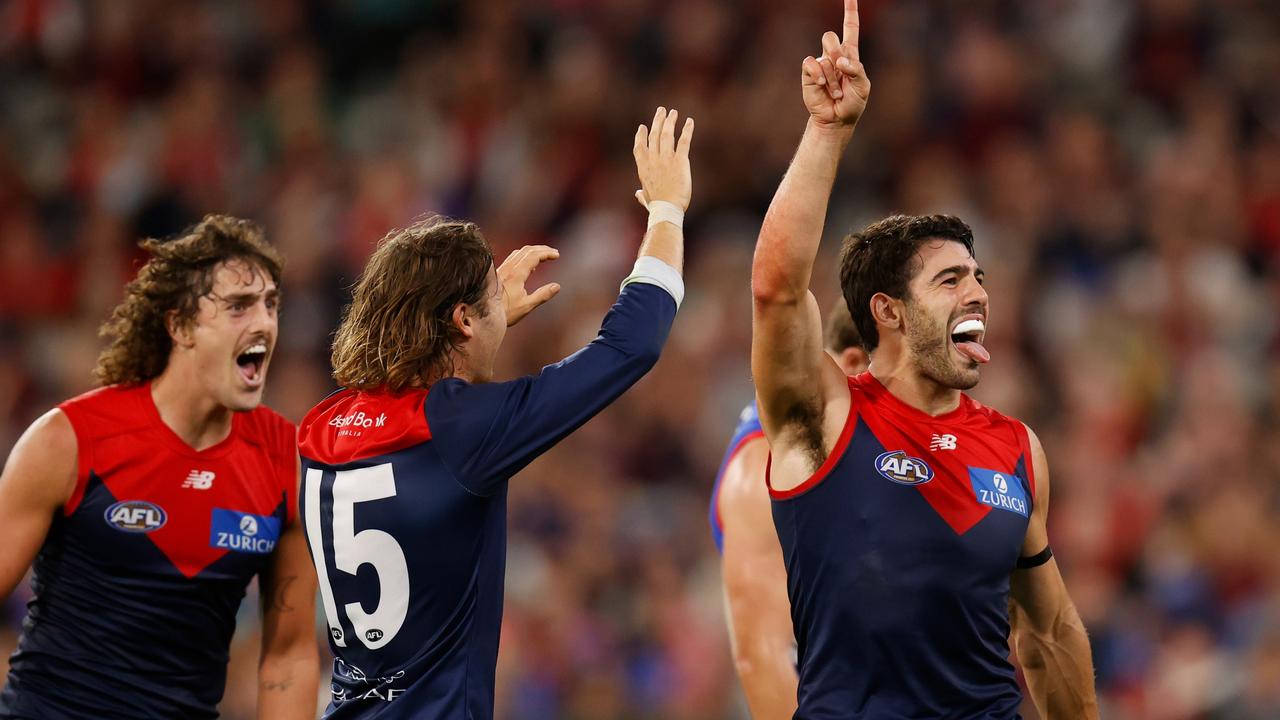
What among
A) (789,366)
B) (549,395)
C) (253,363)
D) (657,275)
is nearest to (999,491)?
(789,366)

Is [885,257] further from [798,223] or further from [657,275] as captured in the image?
[657,275]

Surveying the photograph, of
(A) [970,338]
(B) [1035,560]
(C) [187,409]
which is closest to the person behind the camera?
(A) [970,338]

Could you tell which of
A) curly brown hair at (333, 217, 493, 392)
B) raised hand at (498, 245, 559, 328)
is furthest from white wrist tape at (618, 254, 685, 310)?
raised hand at (498, 245, 559, 328)

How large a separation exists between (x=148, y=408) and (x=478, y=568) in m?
1.50

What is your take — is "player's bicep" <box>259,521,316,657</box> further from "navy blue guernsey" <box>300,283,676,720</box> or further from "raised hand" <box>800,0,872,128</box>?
"raised hand" <box>800,0,872,128</box>

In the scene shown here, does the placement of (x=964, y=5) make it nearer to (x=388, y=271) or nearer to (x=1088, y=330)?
(x=1088, y=330)

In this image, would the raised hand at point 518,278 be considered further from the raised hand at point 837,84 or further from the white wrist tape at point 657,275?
the raised hand at point 837,84

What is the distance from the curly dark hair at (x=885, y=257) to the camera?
5.03 meters

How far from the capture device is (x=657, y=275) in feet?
15.5

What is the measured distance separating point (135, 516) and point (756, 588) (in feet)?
6.97

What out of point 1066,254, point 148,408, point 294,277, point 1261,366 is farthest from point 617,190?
point 148,408

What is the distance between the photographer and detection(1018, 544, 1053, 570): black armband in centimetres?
510

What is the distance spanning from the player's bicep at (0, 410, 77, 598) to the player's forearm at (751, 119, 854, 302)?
2.28 m

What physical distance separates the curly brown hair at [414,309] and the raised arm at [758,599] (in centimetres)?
155
